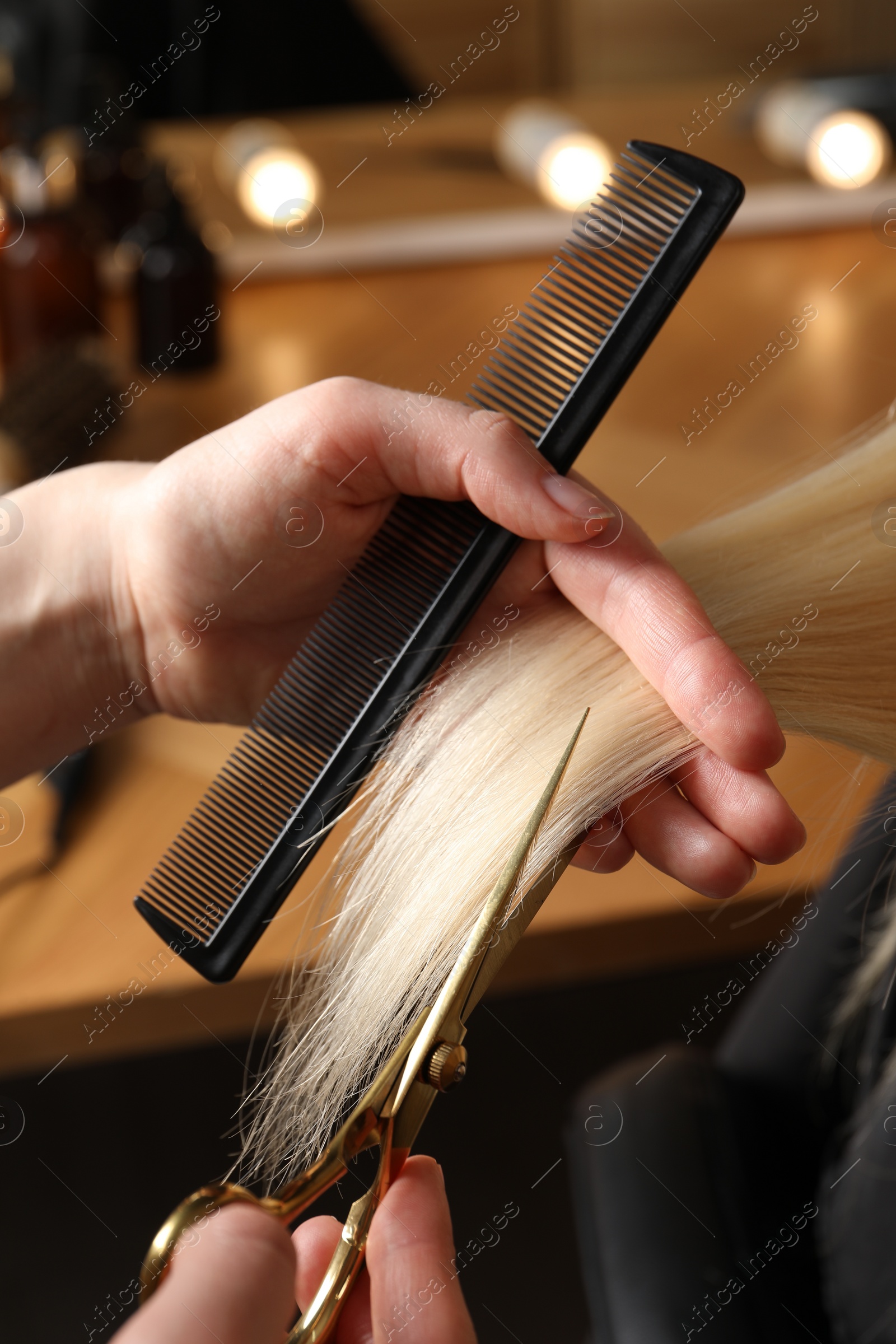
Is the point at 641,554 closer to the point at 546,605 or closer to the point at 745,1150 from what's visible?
the point at 546,605

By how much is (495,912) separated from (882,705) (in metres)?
0.33

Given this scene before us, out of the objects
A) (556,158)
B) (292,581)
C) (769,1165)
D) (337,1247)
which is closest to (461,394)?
(292,581)

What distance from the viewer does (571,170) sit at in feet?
6.16

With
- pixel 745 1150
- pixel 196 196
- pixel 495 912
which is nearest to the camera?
pixel 495 912

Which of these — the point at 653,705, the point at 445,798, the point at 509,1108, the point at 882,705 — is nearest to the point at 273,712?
the point at 445,798

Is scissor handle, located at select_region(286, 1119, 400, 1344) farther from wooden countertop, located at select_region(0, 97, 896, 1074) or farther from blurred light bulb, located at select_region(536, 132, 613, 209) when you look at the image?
blurred light bulb, located at select_region(536, 132, 613, 209)

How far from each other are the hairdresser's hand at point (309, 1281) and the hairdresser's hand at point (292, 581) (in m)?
0.27

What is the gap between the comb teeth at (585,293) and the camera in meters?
0.63

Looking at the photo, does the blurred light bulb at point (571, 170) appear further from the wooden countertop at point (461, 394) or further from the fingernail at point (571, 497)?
the fingernail at point (571, 497)

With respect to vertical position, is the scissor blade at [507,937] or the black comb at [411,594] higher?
the black comb at [411,594]

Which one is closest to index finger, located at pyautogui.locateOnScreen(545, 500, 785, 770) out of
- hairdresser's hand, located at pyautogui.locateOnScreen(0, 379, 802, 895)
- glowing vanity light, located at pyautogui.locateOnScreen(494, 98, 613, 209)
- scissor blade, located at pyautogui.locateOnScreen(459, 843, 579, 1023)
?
hairdresser's hand, located at pyautogui.locateOnScreen(0, 379, 802, 895)

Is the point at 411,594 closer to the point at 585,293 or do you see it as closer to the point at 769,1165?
the point at 585,293

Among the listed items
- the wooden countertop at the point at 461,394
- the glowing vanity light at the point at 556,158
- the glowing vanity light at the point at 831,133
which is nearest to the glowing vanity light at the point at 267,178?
the wooden countertop at the point at 461,394

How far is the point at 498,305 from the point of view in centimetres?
163
